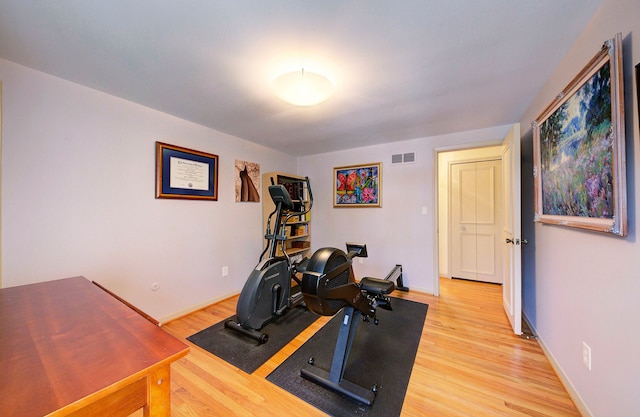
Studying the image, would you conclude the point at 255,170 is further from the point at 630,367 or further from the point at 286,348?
the point at 630,367

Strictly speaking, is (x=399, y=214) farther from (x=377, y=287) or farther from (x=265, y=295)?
(x=265, y=295)

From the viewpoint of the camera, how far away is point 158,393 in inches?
27.0

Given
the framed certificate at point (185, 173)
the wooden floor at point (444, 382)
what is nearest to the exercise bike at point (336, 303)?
the wooden floor at point (444, 382)

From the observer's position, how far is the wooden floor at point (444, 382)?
1400 millimetres

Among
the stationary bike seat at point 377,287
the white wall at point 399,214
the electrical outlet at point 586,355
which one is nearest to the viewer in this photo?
the electrical outlet at point 586,355

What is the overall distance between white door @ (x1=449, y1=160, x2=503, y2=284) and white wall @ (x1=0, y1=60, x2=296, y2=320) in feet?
12.4

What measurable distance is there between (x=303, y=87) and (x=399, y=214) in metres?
2.45

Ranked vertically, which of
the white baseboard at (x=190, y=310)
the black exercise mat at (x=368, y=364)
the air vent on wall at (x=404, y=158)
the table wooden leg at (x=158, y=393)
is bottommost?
the black exercise mat at (x=368, y=364)

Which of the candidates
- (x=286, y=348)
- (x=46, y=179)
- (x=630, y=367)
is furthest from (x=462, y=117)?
(x=46, y=179)

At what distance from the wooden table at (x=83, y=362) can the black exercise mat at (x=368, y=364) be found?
44.0 inches

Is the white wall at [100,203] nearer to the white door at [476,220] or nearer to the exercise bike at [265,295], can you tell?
the exercise bike at [265,295]

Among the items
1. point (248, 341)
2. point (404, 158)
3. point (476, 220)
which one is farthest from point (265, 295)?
point (476, 220)

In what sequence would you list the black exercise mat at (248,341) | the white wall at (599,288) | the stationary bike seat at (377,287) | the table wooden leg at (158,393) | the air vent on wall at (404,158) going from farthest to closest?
the air vent on wall at (404,158) < the stationary bike seat at (377,287) < the black exercise mat at (248,341) < the white wall at (599,288) < the table wooden leg at (158,393)

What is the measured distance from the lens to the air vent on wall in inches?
132
